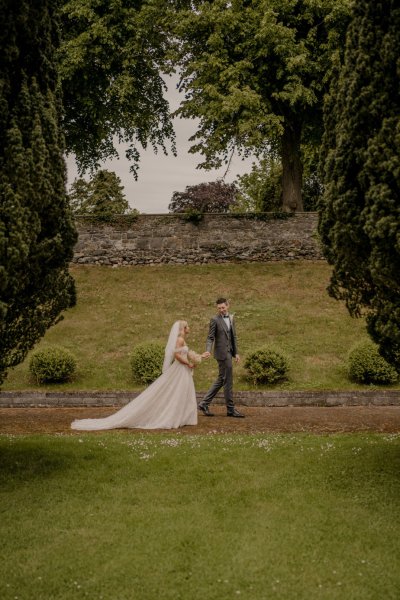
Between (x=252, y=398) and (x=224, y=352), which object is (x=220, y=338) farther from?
(x=252, y=398)

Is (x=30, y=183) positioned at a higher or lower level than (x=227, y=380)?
higher

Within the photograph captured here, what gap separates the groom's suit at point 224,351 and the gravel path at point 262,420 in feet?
1.62

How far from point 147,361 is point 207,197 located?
97.0 ft

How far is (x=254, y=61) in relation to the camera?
23656 millimetres

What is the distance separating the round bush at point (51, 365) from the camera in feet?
49.8

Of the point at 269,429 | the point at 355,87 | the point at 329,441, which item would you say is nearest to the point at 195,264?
the point at 269,429

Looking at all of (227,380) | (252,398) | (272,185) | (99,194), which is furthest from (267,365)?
(99,194)

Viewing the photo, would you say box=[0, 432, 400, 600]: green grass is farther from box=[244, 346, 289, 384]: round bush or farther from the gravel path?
box=[244, 346, 289, 384]: round bush

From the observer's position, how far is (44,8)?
23.9 feet

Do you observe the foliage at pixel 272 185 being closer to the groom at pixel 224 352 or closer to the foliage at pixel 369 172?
the groom at pixel 224 352

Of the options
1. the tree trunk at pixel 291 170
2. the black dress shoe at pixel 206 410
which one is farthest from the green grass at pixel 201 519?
the tree trunk at pixel 291 170

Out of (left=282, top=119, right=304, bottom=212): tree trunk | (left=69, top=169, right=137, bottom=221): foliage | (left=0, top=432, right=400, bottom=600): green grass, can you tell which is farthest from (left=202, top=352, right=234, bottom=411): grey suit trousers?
(left=69, top=169, right=137, bottom=221): foliage

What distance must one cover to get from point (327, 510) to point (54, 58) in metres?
6.52

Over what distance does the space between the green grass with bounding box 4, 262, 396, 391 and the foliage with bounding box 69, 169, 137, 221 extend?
30.3m
